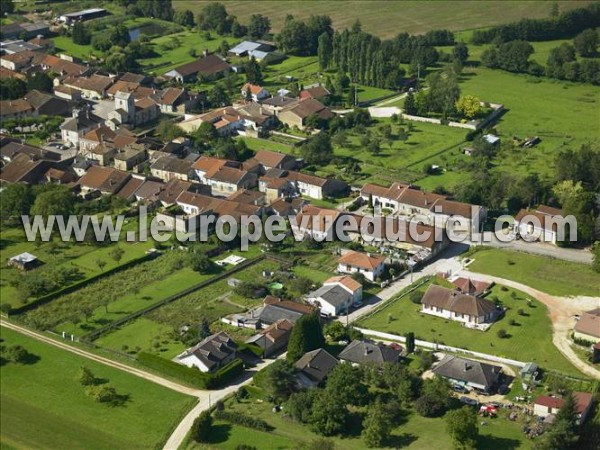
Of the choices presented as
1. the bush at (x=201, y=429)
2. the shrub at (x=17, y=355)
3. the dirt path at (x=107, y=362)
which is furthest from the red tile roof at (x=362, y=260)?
the shrub at (x=17, y=355)

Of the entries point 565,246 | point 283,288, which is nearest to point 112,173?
point 283,288

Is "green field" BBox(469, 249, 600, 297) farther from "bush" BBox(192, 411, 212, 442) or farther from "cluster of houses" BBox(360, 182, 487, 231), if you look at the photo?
"bush" BBox(192, 411, 212, 442)

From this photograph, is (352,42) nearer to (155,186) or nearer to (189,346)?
(155,186)

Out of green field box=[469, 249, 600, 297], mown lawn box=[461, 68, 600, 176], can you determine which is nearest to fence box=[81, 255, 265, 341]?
green field box=[469, 249, 600, 297]

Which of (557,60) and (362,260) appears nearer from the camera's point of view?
(362,260)

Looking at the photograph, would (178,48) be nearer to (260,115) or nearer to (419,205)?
(260,115)

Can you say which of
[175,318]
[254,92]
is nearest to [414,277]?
[175,318]

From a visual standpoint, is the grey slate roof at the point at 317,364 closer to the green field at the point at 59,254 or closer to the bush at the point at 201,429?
the bush at the point at 201,429
